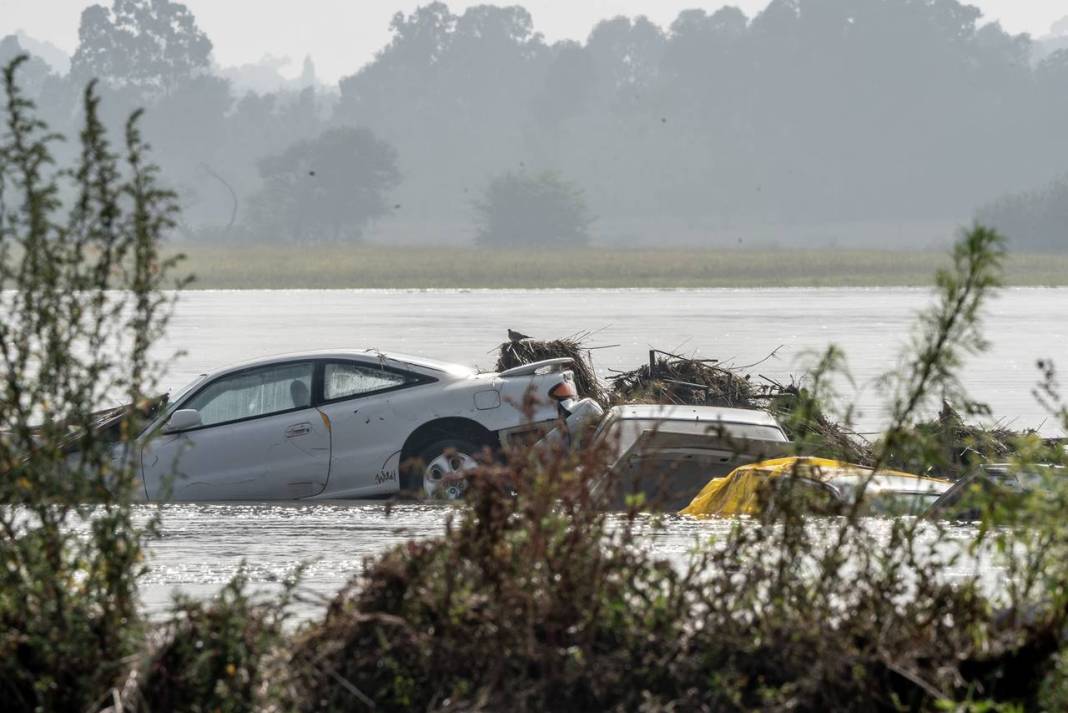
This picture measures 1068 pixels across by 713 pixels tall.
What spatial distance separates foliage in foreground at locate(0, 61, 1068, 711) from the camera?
200 inches

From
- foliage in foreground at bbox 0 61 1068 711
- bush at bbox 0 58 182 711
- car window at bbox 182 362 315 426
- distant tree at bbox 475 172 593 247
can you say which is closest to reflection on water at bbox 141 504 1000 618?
foliage in foreground at bbox 0 61 1068 711

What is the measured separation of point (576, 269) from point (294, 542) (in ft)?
412

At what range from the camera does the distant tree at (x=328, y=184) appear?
172625mm

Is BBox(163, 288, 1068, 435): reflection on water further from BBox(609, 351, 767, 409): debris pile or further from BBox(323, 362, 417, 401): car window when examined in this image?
BBox(323, 362, 417, 401): car window

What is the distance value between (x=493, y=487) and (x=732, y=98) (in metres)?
194

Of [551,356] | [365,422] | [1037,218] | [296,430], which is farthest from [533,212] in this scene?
[365,422]

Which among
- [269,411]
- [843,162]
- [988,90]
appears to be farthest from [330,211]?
[269,411]

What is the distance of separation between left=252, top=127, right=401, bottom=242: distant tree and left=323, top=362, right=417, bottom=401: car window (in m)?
158

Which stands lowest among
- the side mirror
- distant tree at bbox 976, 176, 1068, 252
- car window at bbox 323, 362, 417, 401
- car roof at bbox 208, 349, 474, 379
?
the side mirror

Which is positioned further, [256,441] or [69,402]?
[256,441]

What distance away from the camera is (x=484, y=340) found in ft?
175

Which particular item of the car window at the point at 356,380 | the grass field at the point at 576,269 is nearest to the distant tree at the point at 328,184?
the grass field at the point at 576,269

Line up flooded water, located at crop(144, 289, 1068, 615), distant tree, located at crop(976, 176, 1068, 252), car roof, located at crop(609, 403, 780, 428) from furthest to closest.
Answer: distant tree, located at crop(976, 176, 1068, 252)
car roof, located at crop(609, 403, 780, 428)
flooded water, located at crop(144, 289, 1068, 615)

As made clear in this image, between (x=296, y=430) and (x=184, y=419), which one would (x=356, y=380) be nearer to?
(x=296, y=430)
